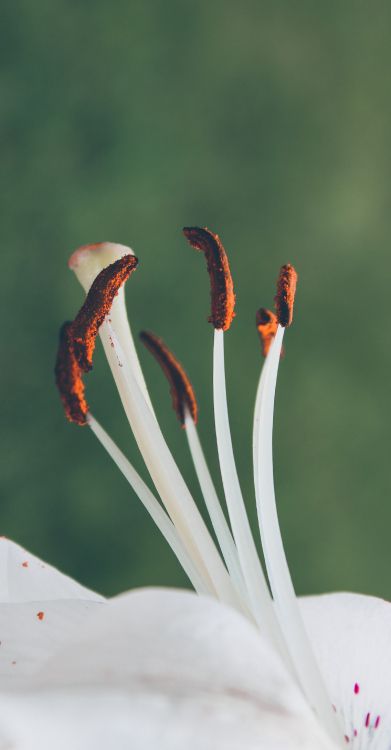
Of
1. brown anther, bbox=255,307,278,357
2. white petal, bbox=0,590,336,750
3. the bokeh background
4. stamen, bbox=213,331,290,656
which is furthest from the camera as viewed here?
the bokeh background

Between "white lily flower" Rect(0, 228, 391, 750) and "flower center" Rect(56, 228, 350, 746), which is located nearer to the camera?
"white lily flower" Rect(0, 228, 391, 750)

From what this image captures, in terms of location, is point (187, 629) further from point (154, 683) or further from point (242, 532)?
point (242, 532)

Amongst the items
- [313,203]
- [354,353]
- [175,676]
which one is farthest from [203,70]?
[175,676]

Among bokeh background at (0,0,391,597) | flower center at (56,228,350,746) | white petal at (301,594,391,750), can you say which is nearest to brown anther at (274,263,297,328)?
flower center at (56,228,350,746)

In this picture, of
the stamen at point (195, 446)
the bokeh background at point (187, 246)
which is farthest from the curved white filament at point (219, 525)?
the bokeh background at point (187, 246)

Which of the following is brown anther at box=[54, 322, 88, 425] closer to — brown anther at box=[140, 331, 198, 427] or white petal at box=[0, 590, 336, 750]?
brown anther at box=[140, 331, 198, 427]

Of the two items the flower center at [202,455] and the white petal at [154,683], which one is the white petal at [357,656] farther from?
Answer: the white petal at [154,683]

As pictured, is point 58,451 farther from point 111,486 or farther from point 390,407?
point 390,407
